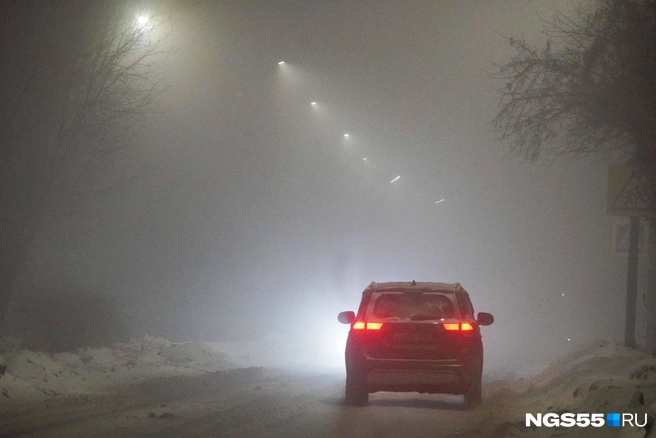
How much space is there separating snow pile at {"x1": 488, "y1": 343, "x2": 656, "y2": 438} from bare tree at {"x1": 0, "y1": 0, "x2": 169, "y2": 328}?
9411 mm

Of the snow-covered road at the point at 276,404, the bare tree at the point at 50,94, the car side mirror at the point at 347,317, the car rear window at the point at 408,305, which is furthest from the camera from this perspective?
the bare tree at the point at 50,94

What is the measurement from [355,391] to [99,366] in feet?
22.5

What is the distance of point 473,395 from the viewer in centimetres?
1191

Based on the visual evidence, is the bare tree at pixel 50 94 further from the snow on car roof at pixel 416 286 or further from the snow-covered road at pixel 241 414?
the snow on car roof at pixel 416 286

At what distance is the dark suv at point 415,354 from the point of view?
38.2 ft

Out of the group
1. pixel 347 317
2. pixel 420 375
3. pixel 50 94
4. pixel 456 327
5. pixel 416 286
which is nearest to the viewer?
pixel 420 375

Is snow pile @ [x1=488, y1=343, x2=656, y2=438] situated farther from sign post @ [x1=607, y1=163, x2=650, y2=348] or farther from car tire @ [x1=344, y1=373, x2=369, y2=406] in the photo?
sign post @ [x1=607, y1=163, x2=650, y2=348]

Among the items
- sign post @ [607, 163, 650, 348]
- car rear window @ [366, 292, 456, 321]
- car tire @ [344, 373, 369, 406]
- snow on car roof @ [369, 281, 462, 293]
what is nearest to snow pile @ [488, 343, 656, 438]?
car rear window @ [366, 292, 456, 321]

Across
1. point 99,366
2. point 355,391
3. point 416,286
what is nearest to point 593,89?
point 416,286

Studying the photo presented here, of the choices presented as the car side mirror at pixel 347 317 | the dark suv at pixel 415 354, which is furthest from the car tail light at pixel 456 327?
the car side mirror at pixel 347 317

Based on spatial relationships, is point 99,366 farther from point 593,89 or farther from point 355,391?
point 593,89

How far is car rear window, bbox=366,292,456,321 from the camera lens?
12094 millimetres

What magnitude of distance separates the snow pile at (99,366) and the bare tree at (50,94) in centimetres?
267

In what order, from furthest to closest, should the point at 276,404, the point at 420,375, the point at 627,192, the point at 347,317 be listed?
the point at 627,192, the point at 347,317, the point at 276,404, the point at 420,375
